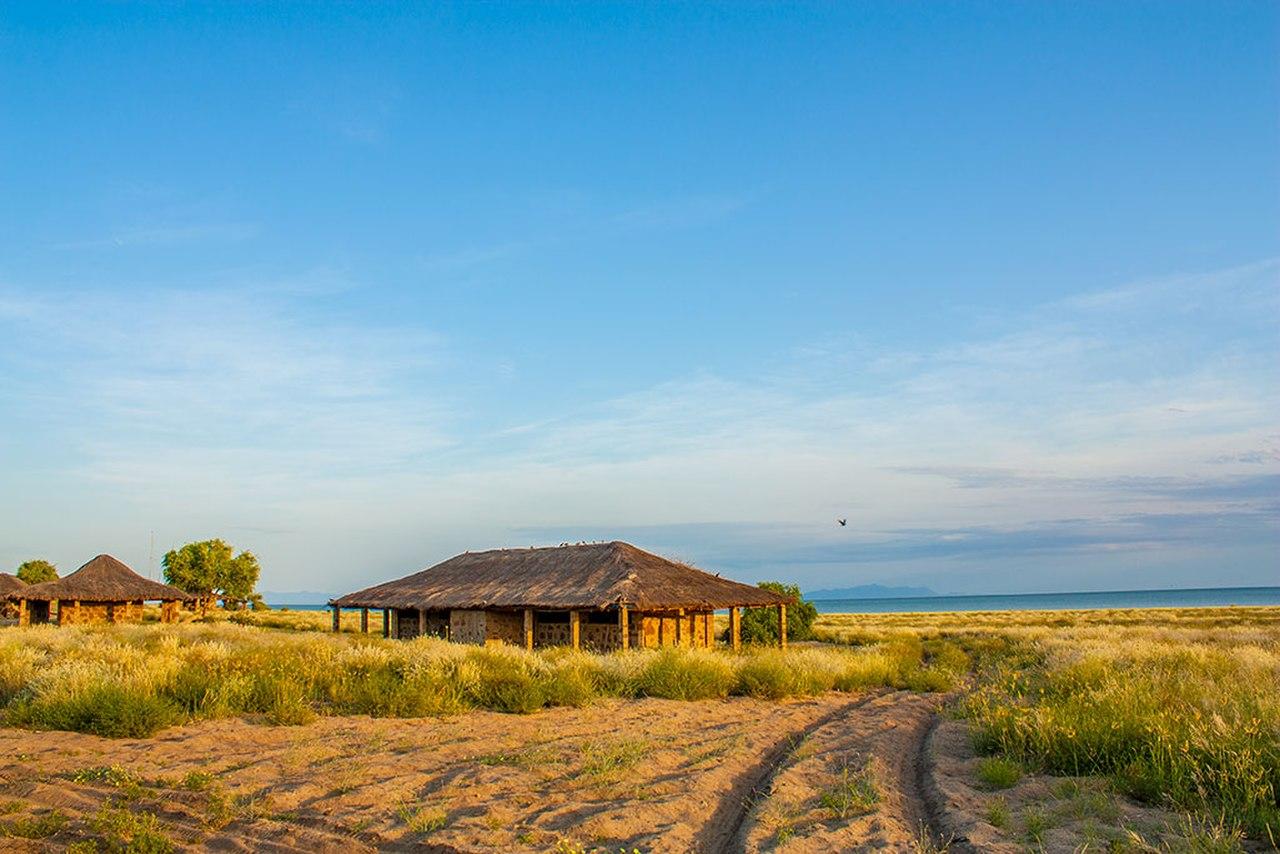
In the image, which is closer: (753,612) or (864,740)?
(864,740)

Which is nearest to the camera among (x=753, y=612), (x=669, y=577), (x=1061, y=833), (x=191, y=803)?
(x=1061, y=833)

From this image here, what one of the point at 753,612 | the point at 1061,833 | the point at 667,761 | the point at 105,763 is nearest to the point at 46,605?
the point at 753,612

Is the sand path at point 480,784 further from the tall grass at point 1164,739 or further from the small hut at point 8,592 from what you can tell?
the small hut at point 8,592

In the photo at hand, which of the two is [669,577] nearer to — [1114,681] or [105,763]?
[1114,681]

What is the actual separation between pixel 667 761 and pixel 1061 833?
3620 mm

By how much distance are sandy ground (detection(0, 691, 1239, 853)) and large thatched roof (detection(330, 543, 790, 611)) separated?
472 inches

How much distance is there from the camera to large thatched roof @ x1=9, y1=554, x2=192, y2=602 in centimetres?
3828

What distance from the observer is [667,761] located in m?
8.98

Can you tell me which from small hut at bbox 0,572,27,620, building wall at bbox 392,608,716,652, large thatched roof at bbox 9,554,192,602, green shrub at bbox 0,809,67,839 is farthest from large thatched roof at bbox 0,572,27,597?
green shrub at bbox 0,809,67,839

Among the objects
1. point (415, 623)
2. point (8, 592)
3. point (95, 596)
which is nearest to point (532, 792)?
point (415, 623)

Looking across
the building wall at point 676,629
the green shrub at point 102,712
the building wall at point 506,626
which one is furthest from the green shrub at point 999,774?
→ the building wall at point 506,626

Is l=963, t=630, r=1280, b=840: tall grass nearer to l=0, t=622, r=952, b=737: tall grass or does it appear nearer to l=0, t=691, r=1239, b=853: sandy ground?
l=0, t=691, r=1239, b=853: sandy ground

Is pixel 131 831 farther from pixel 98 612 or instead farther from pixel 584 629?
pixel 98 612

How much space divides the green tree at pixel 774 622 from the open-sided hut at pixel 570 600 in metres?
4.61
